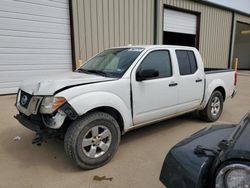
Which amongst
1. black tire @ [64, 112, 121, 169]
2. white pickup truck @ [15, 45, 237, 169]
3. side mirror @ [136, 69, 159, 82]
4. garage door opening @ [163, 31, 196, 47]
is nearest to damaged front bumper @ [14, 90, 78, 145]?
white pickup truck @ [15, 45, 237, 169]

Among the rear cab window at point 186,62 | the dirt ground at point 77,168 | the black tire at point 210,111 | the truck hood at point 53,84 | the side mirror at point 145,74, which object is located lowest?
the dirt ground at point 77,168

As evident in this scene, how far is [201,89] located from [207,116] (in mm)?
810

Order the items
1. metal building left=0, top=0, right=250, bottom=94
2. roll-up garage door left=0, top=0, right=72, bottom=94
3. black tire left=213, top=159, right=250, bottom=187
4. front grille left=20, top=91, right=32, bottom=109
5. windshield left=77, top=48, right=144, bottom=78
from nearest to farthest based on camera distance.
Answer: black tire left=213, top=159, right=250, bottom=187 → front grille left=20, top=91, right=32, bottom=109 → windshield left=77, top=48, right=144, bottom=78 → roll-up garage door left=0, top=0, right=72, bottom=94 → metal building left=0, top=0, right=250, bottom=94

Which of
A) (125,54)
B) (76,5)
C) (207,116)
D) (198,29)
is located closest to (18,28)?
(76,5)

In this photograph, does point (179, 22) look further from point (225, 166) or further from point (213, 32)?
point (225, 166)

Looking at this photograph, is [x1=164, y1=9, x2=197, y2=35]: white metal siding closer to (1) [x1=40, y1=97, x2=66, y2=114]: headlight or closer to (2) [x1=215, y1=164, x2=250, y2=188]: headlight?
(1) [x1=40, y1=97, x2=66, y2=114]: headlight

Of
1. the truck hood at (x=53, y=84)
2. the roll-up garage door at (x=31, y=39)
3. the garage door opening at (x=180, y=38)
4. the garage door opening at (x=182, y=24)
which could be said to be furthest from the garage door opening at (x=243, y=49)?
the truck hood at (x=53, y=84)

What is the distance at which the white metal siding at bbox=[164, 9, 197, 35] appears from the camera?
1245 cm

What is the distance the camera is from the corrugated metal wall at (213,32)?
45.8 ft

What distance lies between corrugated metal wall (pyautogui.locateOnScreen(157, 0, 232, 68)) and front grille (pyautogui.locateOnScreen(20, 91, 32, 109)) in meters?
11.1

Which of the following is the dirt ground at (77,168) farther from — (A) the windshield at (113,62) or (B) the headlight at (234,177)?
(B) the headlight at (234,177)

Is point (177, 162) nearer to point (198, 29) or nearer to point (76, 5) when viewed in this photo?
point (76, 5)

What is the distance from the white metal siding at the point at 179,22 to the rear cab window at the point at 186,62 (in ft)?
26.7

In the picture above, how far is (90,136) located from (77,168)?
20.3 inches
